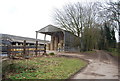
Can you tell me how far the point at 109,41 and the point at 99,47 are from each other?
615 cm

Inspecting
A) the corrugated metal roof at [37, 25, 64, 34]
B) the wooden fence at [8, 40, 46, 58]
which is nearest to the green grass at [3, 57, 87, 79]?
the wooden fence at [8, 40, 46, 58]

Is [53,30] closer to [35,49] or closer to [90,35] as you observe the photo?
[90,35]

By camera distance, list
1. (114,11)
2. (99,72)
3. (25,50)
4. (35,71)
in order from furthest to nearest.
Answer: (114,11), (25,50), (99,72), (35,71)

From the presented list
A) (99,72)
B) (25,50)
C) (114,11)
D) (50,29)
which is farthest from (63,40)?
(99,72)

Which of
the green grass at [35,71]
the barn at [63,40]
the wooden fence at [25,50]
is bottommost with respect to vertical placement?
the green grass at [35,71]

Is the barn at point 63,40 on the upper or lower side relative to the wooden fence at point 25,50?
upper

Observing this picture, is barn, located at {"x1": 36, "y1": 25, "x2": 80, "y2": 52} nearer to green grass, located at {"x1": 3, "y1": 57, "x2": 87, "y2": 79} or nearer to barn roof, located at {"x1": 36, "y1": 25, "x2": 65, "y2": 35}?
barn roof, located at {"x1": 36, "y1": 25, "x2": 65, "y2": 35}

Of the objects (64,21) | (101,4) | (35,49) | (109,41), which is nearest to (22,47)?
(35,49)

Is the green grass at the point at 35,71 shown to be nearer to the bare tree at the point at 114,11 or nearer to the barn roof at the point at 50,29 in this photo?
the bare tree at the point at 114,11

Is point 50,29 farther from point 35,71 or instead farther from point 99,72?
point 35,71

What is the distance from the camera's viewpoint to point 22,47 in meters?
14.3

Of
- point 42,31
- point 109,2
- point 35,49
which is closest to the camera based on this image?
point 35,49

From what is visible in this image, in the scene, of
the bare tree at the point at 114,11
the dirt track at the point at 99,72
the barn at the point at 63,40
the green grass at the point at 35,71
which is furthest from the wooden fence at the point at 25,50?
the barn at the point at 63,40

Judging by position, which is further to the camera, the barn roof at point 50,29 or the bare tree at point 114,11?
the barn roof at point 50,29
